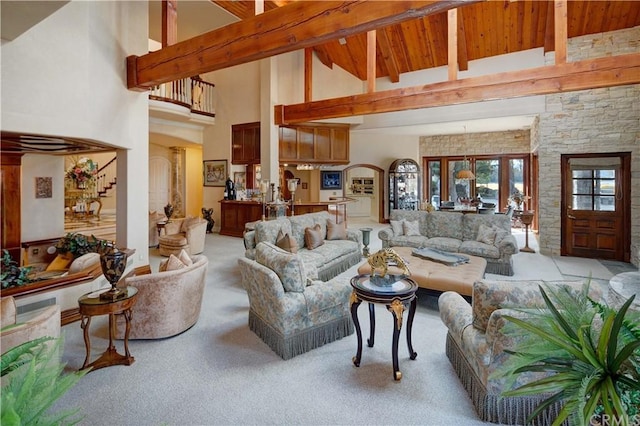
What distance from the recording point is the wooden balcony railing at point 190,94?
827 centimetres

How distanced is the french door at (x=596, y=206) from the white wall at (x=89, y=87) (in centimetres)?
810

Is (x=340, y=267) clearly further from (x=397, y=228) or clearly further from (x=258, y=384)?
(x=258, y=384)

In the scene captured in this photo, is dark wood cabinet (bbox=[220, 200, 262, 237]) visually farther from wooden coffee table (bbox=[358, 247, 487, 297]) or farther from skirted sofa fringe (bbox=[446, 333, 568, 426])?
skirted sofa fringe (bbox=[446, 333, 568, 426])

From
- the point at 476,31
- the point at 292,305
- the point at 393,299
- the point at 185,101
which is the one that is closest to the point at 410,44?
the point at 476,31

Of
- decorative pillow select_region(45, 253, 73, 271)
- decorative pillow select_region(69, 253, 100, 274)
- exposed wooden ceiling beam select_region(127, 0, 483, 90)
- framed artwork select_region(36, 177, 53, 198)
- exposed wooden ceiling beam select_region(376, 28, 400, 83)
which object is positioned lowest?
decorative pillow select_region(45, 253, 73, 271)

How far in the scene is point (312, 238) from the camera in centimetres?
535

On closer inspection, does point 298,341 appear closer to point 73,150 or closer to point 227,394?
point 227,394

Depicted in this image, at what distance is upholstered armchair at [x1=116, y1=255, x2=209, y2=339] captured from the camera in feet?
10.2

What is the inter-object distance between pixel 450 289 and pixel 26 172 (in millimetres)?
7154

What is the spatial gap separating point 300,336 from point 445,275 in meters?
1.98

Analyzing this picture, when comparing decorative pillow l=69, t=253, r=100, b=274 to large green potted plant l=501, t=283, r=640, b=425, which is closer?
large green potted plant l=501, t=283, r=640, b=425

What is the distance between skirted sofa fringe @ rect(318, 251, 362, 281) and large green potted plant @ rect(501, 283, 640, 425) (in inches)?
155

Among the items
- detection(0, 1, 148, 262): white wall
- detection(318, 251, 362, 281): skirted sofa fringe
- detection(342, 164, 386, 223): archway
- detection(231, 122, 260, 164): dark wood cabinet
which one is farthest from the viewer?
detection(342, 164, 386, 223): archway

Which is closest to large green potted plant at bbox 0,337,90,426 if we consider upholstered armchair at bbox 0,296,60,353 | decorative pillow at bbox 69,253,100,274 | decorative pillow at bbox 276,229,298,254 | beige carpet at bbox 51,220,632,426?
beige carpet at bbox 51,220,632,426
